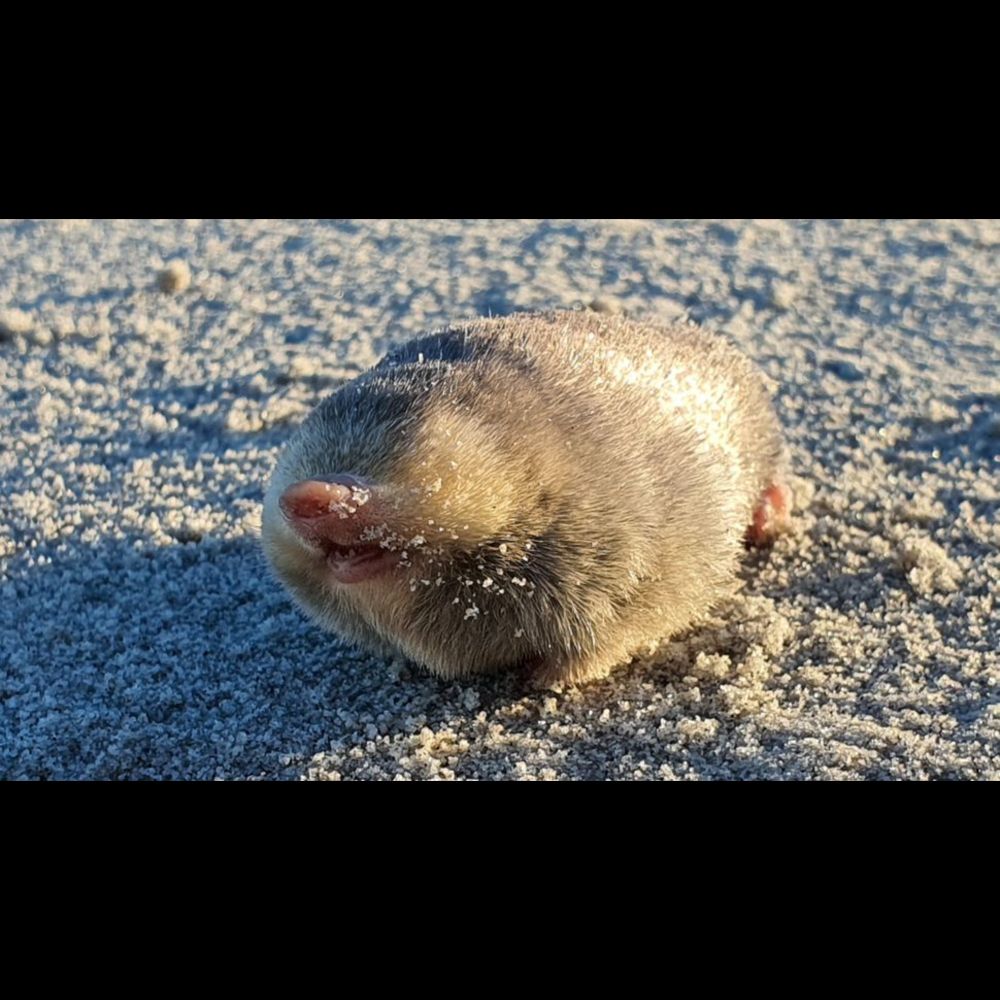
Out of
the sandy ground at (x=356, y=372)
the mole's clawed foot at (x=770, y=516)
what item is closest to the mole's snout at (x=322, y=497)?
the sandy ground at (x=356, y=372)

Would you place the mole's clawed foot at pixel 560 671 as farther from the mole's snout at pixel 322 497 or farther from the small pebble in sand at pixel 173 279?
the small pebble in sand at pixel 173 279

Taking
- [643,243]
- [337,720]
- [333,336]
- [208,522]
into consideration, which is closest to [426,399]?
[337,720]

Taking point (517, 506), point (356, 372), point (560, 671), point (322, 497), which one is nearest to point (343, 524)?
point (322, 497)

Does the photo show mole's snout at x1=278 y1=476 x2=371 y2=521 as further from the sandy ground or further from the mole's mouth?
the sandy ground

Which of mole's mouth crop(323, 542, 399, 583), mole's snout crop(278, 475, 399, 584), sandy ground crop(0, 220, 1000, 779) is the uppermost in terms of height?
mole's snout crop(278, 475, 399, 584)

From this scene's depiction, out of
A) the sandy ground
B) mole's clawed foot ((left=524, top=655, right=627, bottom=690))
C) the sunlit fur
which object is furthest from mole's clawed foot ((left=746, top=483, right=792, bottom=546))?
mole's clawed foot ((left=524, top=655, right=627, bottom=690))

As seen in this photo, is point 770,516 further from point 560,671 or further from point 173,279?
point 173,279
